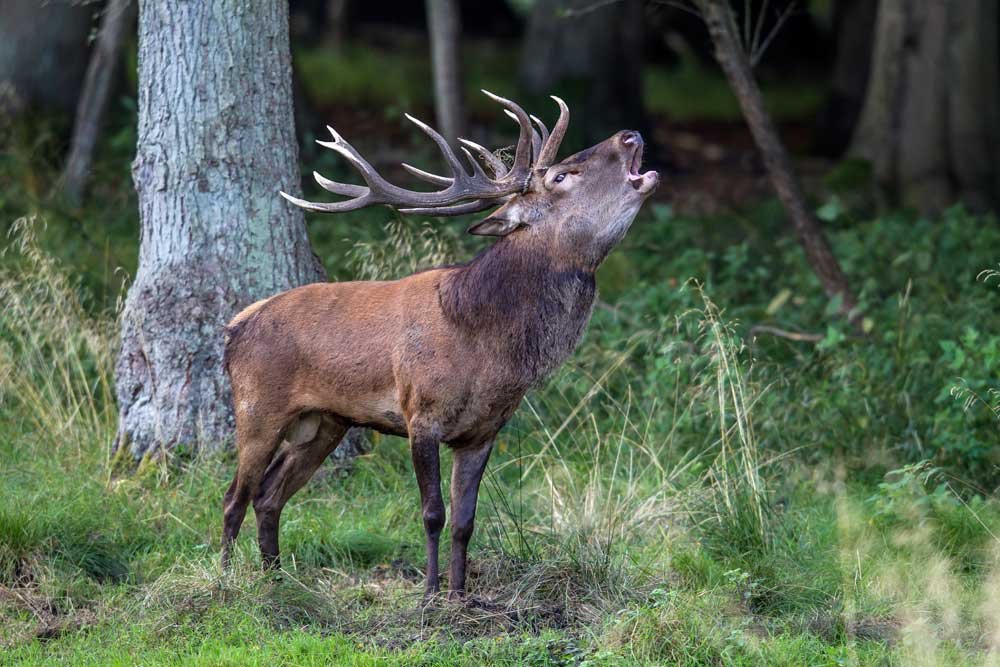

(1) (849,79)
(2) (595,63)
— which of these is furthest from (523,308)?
(1) (849,79)

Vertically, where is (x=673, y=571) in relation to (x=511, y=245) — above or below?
below

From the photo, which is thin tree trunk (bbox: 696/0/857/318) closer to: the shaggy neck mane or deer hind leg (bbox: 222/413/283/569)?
the shaggy neck mane

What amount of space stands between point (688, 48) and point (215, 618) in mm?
18099

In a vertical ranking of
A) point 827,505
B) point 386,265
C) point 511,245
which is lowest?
point 827,505

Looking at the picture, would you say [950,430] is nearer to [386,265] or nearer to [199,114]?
[386,265]

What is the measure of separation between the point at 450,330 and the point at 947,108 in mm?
8729


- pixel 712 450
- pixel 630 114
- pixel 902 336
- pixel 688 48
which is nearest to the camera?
pixel 712 450

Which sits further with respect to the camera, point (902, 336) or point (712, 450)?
point (902, 336)

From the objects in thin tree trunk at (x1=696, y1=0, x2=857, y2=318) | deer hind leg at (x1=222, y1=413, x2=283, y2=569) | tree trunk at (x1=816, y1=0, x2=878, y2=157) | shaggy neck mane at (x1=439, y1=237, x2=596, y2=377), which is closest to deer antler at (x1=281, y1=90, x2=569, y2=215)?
shaggy neck mane at (x1=439, y1=237, x2=596, y2=377)

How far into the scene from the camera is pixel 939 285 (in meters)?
9.41

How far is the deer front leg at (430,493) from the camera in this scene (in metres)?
5.55

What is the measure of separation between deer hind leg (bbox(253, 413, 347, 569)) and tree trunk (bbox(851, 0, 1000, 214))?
A: 8.21m

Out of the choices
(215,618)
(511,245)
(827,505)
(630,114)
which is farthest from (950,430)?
(630,114)

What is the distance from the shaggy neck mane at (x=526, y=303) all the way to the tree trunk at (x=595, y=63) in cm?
912
